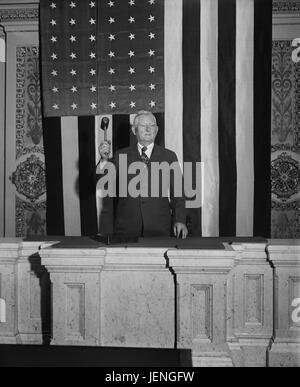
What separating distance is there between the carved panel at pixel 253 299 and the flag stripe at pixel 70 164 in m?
2.03

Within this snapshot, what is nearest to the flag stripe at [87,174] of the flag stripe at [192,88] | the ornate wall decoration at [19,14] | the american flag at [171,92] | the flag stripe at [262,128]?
the american flag at [171,92]

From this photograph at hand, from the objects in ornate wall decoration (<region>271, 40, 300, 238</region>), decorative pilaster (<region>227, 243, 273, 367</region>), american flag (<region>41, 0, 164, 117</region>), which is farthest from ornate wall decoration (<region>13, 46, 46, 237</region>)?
decorative pilaster (<region>227, 243, 273, 367</region>)

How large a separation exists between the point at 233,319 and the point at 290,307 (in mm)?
281

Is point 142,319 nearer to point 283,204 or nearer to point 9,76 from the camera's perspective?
point 283,204

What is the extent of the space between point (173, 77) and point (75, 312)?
2.38 metres

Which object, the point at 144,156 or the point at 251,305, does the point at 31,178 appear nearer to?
the point at 144,156

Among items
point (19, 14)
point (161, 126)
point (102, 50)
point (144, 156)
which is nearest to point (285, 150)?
point (161, 126)

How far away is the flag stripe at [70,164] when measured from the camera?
12.2ft

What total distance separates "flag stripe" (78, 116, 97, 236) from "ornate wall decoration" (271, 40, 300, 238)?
64.7 inches

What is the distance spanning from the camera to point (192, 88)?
3584 millimetres

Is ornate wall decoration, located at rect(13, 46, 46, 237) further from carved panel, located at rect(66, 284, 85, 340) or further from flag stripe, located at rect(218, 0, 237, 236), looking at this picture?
carved panel, located at rect(66, 284, 85, 340)

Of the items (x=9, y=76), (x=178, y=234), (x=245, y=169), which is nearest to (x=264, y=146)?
(x=245, y=169)

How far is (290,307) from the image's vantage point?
2029mm

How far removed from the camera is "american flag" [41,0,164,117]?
3.62m
